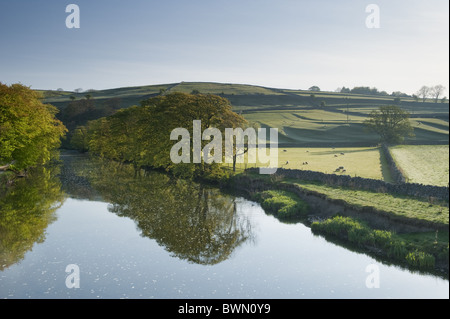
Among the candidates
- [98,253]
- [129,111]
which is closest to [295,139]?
[129,111]

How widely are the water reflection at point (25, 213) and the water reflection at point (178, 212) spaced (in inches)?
123

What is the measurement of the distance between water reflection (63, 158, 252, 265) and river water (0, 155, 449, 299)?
3.6 inches

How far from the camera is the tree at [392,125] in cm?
7844

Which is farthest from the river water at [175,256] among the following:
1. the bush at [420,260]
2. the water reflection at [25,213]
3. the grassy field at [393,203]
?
the grassy field at [393,203]

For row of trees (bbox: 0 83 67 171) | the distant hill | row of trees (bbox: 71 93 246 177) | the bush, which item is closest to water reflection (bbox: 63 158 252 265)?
row of trees (bbox: 71 93 246 177)

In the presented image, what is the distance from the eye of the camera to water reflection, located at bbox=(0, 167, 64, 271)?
22219 millimetres

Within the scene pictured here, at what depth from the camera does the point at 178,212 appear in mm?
30844

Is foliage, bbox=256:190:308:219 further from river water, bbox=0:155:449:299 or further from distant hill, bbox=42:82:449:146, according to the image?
distant hill, bbox=42:82:449:146

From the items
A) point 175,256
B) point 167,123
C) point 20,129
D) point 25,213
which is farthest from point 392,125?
point 25,213

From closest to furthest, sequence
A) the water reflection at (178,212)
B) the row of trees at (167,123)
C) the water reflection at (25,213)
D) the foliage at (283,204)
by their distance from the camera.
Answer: the water reflection at (25,213), the water reflection at (178,212), the foliage at (283,204), the row of trees at (167,123)

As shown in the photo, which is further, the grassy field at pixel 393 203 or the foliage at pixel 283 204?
the foliage at pixel 283 204

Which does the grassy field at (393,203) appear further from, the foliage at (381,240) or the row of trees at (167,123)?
the row of trees at (167,123)

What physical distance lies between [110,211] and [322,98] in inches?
5344
